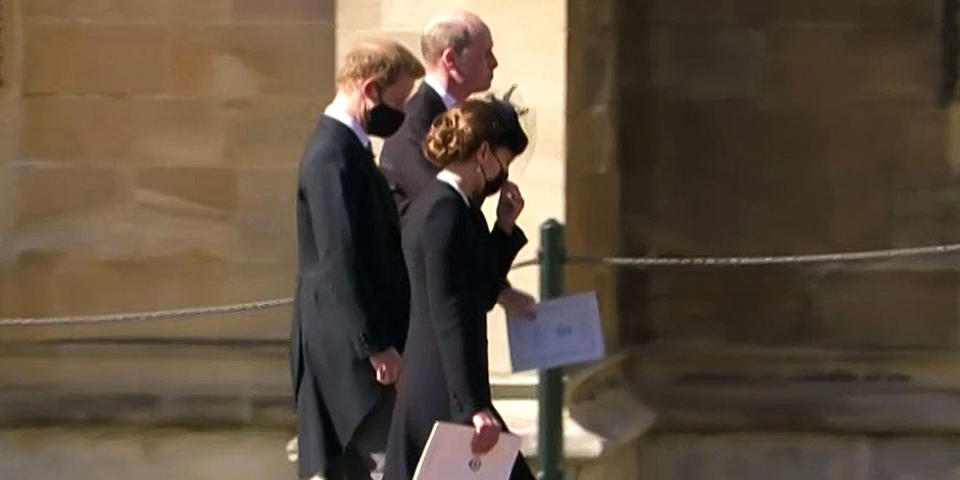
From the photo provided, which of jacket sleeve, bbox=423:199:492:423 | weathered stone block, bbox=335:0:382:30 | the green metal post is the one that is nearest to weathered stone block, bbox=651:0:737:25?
weathered stone block, bbox=335:0:382:30

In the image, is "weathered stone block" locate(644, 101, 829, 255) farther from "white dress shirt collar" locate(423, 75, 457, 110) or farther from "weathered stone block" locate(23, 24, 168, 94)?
"white dress shirt collar" locate(423, 75, 457, 110)

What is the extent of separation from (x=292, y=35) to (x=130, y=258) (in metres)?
0.93

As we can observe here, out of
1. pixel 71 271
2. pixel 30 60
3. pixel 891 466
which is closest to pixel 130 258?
pixel 71 271

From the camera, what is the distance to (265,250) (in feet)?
23.7

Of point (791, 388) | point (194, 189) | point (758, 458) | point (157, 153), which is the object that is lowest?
point (758, 458)

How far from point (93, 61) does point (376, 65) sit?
2.30m

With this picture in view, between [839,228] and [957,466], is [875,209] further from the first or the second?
[957,466]

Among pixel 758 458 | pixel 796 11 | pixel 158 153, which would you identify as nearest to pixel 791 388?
pixel 758 458

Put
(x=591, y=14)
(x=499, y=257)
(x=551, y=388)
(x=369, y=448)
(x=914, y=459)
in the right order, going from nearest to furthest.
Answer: (x=499, y=257) → (x=369, y=448) → (x=551, y=388) → (x=591, y=14) → (x=914, y=459)

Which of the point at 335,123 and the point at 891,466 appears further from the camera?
the point at 891,466

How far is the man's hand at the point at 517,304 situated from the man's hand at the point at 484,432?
569 mm

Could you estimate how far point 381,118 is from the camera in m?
5.23

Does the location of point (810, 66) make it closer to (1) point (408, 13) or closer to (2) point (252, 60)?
(1) point (408, 13)

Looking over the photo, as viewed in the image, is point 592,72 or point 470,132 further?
point 592,72
